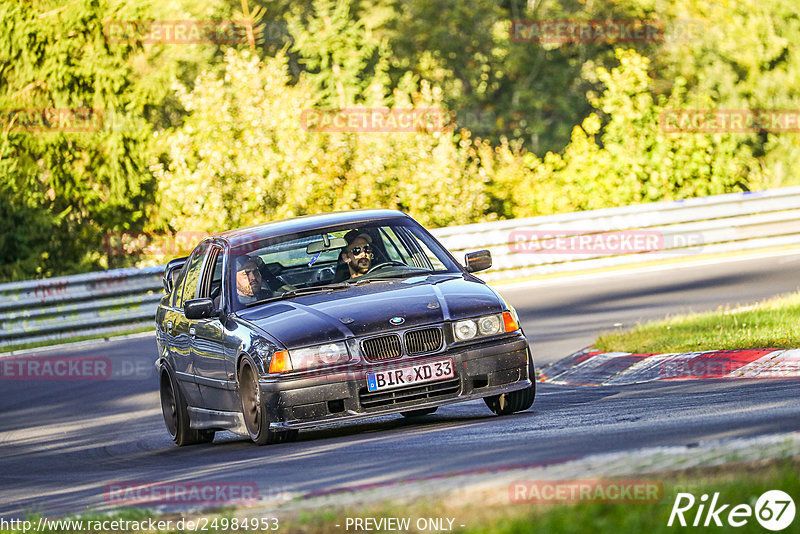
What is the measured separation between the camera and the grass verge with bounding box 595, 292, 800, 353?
11836mm

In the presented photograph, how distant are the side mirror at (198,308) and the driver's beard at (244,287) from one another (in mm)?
242

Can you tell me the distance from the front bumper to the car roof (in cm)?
183

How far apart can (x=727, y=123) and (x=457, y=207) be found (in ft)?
28.4

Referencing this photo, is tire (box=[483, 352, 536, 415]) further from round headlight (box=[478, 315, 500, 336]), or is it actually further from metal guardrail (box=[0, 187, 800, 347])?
metal guardrail (box=[0, 187, 800, 347])

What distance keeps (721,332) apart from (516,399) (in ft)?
11.6

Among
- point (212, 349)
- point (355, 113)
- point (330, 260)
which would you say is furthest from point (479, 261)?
point (355, 113)

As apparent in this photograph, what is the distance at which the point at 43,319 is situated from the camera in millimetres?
22438

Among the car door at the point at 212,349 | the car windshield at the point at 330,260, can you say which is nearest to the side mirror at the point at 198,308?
the car door at the point at 212,349

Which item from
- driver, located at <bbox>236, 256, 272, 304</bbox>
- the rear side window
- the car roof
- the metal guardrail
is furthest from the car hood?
the metal guardrail

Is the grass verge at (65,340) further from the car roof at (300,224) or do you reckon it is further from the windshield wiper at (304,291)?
the windshield wiper at (304,291)

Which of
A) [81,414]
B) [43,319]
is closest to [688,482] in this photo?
[81,414]

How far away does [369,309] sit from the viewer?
30.8 feet

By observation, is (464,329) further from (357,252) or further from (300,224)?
(300,224)

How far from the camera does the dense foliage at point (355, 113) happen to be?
2855 cm
